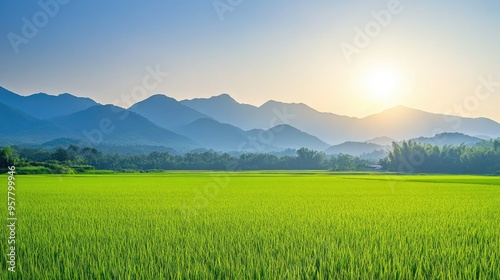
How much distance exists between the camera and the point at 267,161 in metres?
97.3

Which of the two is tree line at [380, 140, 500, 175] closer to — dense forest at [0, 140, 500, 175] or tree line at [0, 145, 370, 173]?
dense forest at [0, 140, 500, 175]

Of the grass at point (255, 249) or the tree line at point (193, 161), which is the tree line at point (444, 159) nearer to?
the tree line at point (193, 161)

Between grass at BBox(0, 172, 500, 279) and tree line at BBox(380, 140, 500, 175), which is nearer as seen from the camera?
grass at BBox(0, 172, 500, 279)

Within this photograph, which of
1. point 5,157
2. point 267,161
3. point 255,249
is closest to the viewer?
point 255,249

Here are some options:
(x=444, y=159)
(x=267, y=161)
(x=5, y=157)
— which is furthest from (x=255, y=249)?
(x=267, y=161)

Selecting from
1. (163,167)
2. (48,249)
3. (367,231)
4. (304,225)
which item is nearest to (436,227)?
(367,231)

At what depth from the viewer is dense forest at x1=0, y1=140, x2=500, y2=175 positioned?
61953 mm

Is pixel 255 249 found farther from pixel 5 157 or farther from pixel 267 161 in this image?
pixel 267 161

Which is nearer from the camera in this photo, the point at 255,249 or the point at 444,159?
the point at 255,249

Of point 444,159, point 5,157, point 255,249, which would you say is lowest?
point 255,249

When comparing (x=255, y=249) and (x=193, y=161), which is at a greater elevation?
(x=193, y=161)

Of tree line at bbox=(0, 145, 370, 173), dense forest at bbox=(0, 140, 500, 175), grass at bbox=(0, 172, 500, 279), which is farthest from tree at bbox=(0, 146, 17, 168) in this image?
grass at bbox=(0, 172, 500, 279)

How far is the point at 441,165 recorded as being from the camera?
7769cm

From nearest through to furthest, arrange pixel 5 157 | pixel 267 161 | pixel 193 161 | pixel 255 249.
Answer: pixel 255 249
pixel 5 157
pixel 193 161
pixel 267 161
